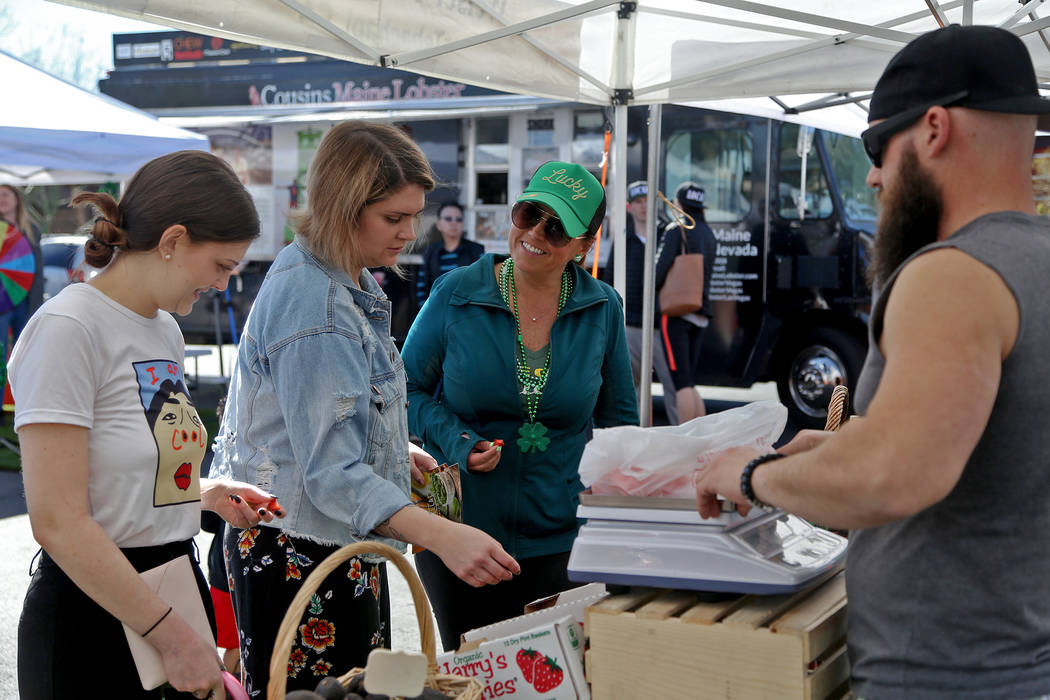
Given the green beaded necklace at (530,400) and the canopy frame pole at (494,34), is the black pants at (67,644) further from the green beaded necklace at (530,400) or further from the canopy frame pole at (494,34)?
the canopy frame pole at (494,34)

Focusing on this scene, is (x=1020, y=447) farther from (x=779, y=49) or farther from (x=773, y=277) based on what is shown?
(x=773, y=277)

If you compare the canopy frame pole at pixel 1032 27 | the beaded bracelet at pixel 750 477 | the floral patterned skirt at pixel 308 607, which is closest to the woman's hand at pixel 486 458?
the floral patterned skirt at pixel 308 607

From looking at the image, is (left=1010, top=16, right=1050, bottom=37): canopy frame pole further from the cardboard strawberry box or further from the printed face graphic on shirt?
the printed face graphic on shirt

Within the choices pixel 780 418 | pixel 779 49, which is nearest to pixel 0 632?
pixel 780 418

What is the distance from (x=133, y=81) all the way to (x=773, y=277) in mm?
6982

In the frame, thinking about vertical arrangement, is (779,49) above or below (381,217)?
above

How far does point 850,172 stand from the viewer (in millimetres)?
7828

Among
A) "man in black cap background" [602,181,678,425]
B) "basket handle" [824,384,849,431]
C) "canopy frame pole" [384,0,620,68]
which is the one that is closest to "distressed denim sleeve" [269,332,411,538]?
"basket handle" [824,384,849,431]

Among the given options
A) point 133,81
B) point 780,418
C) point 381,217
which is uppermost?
point 133,81

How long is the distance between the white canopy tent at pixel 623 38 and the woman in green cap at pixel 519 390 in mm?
1133

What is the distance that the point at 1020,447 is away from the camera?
3.77ft

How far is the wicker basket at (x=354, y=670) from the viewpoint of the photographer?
132 cm

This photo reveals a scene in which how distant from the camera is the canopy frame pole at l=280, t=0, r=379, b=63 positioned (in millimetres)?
2953

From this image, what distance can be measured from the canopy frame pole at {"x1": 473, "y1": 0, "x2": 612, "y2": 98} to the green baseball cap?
1.12 metres
